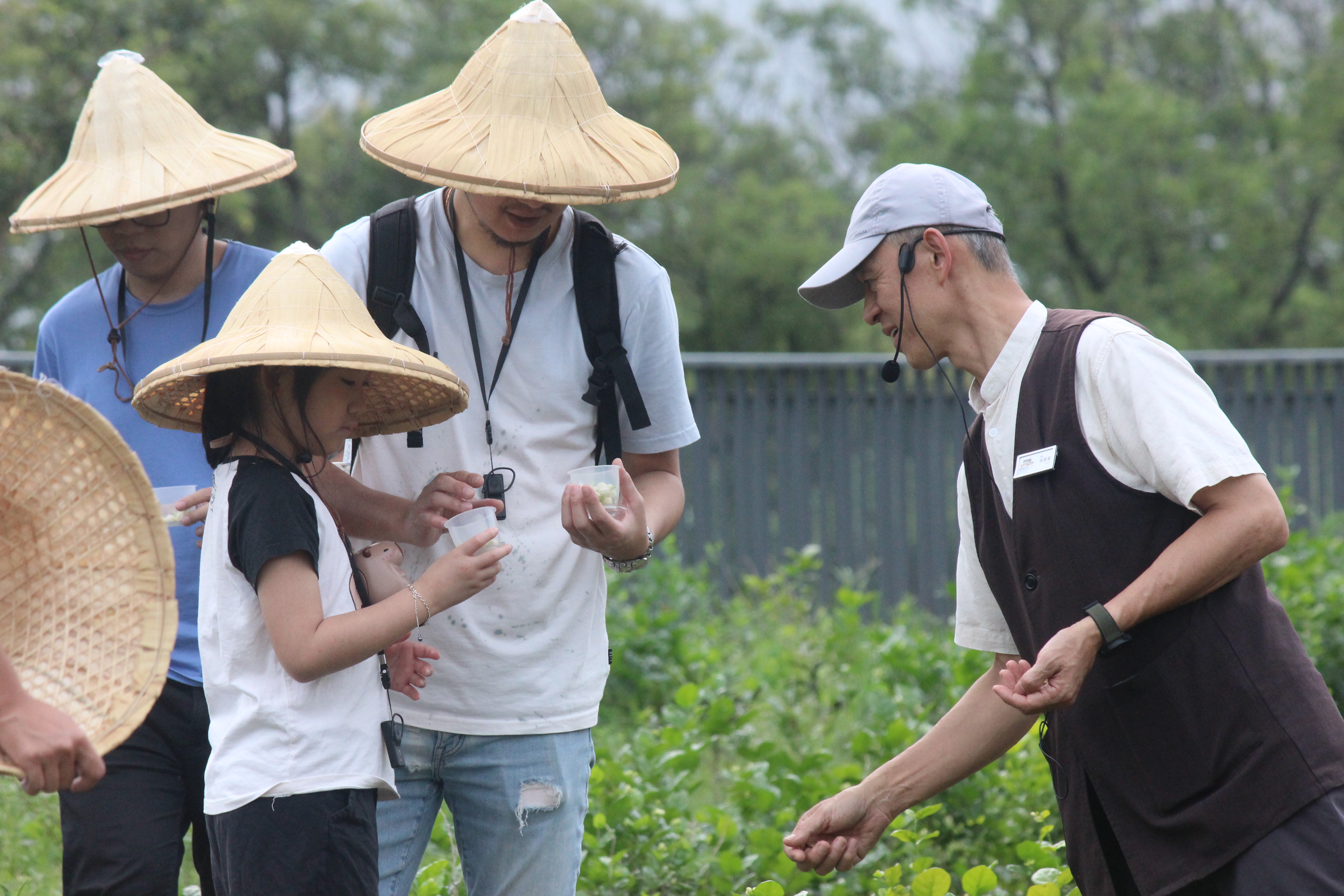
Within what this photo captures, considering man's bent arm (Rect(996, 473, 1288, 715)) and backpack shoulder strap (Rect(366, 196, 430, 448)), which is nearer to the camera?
man's bent arm (Rect(996, 473, 1288, 715))

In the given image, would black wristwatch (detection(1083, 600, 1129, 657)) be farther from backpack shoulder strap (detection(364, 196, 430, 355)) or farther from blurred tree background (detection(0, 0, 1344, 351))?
blurred tree background (detection(0, 0, 1344, 351))

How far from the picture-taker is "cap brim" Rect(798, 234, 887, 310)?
2705 mm

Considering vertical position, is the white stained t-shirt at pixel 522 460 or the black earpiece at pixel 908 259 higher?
the black earpiece at pixel 908 259

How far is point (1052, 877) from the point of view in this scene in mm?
3254

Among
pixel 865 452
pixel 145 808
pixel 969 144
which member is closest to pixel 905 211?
pixel 145 808

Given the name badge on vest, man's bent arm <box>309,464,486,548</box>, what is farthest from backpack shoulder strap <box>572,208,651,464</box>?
the name badge on vest

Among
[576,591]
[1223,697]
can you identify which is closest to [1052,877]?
[1223,697]

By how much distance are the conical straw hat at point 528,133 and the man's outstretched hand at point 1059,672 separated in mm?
1166

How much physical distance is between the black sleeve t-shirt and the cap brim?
1026mm

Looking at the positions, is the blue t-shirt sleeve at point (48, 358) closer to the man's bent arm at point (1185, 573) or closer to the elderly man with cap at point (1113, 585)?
the elderly man with cap at point (1113, 585)

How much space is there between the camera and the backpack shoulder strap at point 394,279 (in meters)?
2.77

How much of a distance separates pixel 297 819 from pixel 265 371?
0.80 m

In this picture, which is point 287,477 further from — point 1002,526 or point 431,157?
point 1002,526

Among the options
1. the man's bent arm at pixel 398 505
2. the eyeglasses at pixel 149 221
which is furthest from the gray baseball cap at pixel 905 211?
the eyeglasses at pixel 149 221
